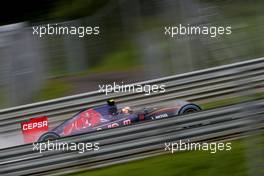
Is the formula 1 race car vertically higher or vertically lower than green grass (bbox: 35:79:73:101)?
lower

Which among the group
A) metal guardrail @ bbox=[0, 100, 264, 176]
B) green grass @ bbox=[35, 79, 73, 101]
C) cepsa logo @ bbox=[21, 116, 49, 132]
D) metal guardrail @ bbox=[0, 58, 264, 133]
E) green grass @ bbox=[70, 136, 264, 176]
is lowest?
green grass @ bbox=[70, 136, 264, 176]

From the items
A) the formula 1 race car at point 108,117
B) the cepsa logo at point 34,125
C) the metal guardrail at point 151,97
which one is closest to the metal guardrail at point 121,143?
the cepsa logo at point 34,125

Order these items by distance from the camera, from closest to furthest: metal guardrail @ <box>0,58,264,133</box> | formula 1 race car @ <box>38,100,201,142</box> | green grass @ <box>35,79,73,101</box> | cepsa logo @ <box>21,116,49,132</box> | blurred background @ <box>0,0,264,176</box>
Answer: cepsa logo @ <box>21,116,49,132</box>, formula 1 race car @ <box>38,100,201,142</box>, metal guardrail @ <box>0,58,264,133</box>, blurred background @ <box>0,0,264,176</box>, green grass @ <box>35,79,73,101</box>

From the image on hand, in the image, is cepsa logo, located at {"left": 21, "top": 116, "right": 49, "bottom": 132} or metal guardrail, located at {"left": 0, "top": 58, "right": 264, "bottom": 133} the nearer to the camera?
cepsa logo, located at {"left": 21, "top": 116, "right": 49, "bottom": 132}

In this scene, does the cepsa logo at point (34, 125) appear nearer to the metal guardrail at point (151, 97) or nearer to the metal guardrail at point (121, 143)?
the metal guardrail at point (151, 97)

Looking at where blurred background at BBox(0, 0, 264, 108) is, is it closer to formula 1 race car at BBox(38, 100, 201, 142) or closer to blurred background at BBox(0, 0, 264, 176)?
blurred background at BBox(0, 0, 264, 176)

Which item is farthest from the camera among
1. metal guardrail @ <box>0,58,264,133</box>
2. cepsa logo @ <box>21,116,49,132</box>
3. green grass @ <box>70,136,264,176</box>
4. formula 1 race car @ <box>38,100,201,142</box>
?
metal guardrail @ <box>0,58,264,133</box>

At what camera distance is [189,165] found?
6.69 metres

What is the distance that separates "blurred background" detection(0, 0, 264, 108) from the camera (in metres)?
11.6

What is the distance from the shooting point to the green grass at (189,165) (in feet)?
21.1

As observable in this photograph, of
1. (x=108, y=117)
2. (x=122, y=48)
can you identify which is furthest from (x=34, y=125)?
(x=122, y=48)

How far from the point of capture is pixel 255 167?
16.9ft

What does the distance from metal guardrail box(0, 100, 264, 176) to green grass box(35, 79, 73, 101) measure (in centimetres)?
517

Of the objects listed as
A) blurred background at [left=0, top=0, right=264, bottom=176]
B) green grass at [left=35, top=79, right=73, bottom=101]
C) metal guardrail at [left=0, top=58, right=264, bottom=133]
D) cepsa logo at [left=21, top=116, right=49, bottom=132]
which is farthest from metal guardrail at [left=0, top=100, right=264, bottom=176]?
green grass at [left=35, top=79, right=73, bottom=101]
